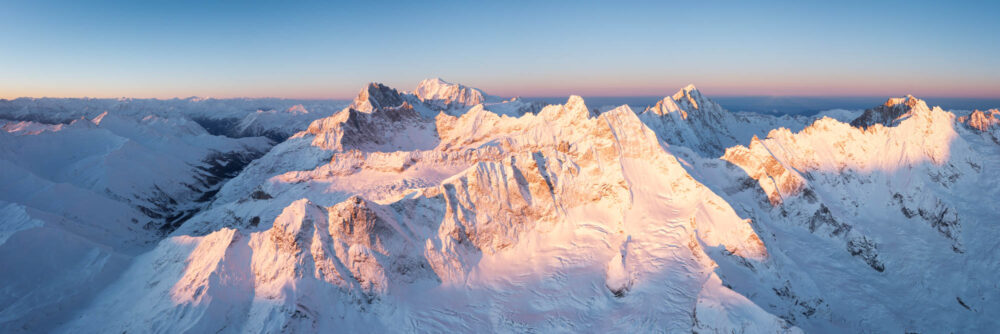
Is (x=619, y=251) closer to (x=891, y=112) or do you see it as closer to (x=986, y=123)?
(x=986, y=123)

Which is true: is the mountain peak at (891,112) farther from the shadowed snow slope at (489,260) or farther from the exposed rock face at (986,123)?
the shadowed snow slope at (489,260)

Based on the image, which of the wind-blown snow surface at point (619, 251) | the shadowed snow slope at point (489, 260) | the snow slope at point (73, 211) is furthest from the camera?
the snow slope at point (73, 211)

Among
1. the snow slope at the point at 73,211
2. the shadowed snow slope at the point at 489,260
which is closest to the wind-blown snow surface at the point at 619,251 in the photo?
the shadowed snow slope at the point at 489,260

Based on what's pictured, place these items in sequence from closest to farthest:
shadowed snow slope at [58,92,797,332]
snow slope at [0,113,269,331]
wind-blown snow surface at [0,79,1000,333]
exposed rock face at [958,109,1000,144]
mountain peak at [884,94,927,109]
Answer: shadowed snow slope at [58,92,797,332]
wind-blown snow surface at [0,79,1000,333]
snow slope at [0,113,269,331]
exposed rock face at [958,109,1000,144]
mountain peak at [884,94,927,109]

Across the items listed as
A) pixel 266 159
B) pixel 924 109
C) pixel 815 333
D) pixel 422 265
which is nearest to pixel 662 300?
pixel 815 333

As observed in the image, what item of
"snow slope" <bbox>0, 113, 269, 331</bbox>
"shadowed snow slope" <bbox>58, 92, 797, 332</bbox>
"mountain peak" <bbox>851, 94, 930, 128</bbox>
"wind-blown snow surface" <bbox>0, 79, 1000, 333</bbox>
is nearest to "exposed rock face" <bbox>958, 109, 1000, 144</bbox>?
"wind-blown snow surface" <bbox>0, 79, 1000, 333</bbox>

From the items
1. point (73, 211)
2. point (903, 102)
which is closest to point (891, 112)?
point (903, 102)

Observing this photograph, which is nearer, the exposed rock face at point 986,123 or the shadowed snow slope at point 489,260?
the shadowed snow slope at point 489,260

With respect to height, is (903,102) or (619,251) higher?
(903,102)

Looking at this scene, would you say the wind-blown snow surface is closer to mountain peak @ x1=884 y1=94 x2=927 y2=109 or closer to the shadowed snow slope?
the shadowed snow slope

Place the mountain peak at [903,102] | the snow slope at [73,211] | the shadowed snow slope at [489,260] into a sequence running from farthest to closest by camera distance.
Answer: the mountain peak at [903,102]
the snow slope at [73,211]
the shadowed snow slope at [489,260]
